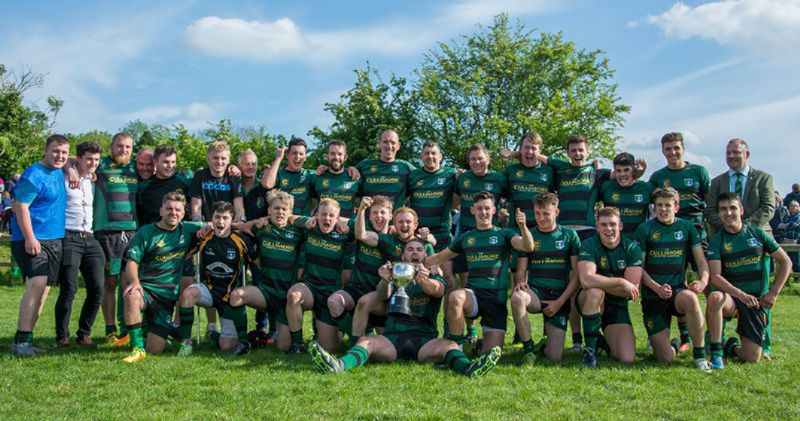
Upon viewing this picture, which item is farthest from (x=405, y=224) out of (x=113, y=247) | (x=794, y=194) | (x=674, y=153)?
(x=794, y=194)

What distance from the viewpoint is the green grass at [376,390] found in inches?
174

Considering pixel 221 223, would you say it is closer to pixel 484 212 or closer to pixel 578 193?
pixel 484 212

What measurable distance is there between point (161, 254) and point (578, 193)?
15.9 ft

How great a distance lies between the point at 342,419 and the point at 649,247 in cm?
393

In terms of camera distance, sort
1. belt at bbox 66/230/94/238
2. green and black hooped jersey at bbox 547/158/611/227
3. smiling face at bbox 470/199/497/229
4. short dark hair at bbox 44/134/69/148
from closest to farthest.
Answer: smiling face at bbox 470/199/497/229, short dark hair at bbox 44/134/69/148, belt at bbox 66/230/94/238, green and black hooped jersey at bbox 547/158/611/227

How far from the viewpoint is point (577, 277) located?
6.35m

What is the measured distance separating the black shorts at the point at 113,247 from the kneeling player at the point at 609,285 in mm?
5176

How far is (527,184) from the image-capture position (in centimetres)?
756

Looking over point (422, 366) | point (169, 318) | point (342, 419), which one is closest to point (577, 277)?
point (422, 366)

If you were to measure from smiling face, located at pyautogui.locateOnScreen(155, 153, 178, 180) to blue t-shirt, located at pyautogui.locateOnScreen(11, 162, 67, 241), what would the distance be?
42.8 inches

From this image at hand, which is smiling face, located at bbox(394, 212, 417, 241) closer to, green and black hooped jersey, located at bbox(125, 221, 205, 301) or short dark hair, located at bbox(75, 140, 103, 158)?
green and black hooped jersey, located at bbox(125, 221, 205, 301)

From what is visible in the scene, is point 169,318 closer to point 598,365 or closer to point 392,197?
point 392,197

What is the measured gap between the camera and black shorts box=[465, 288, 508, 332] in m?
6.27

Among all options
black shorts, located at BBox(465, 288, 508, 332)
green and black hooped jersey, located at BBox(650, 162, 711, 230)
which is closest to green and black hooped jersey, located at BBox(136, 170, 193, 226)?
black shorts, located at BBox(465, 288, 508, 332)
